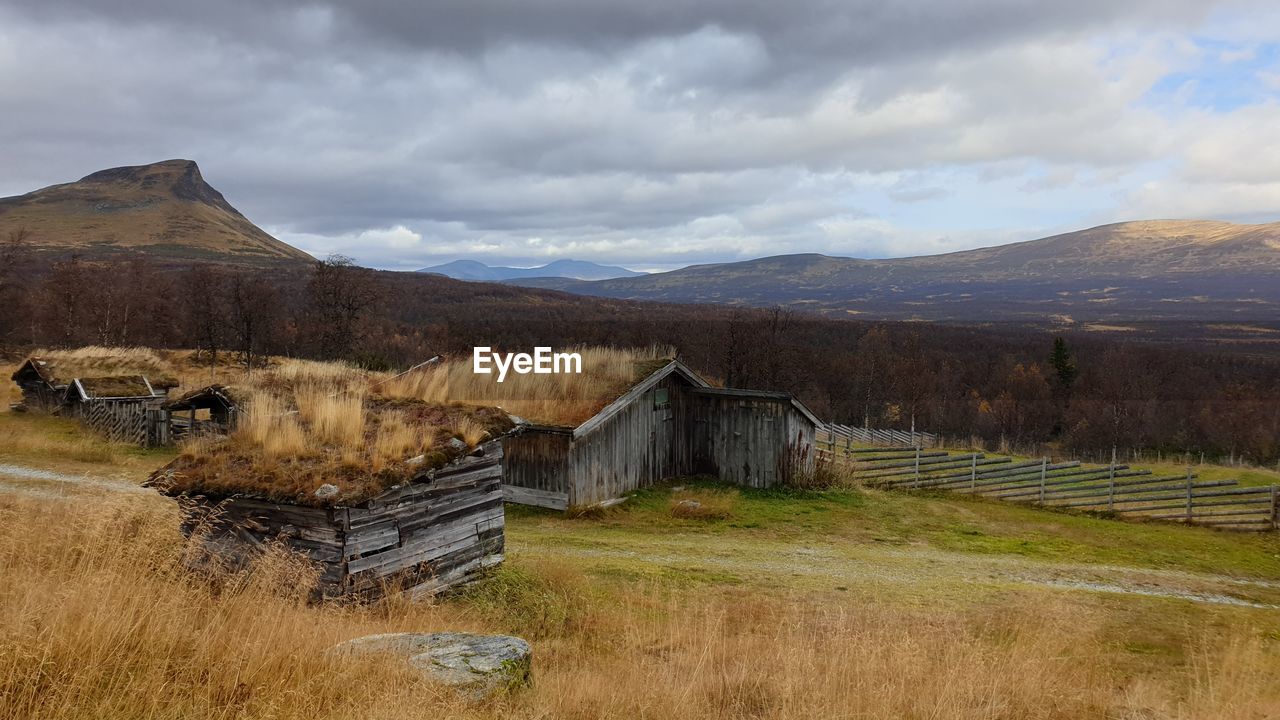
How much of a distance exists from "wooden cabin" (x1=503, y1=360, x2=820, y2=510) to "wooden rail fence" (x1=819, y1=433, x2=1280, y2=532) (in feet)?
Result: 8.09

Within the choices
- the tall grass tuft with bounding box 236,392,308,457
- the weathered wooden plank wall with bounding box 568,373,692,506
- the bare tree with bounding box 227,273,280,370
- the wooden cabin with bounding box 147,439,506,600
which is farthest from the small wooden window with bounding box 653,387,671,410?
the bare tree with bounding box 227,273,280,370

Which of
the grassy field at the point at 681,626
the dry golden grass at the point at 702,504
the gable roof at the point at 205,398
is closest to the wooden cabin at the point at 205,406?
the gable roof at the point at 205,398

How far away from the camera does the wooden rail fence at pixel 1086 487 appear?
811 inches

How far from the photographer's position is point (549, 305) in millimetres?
136000

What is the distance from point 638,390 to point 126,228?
19452 cm

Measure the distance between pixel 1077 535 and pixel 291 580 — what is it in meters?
19.6

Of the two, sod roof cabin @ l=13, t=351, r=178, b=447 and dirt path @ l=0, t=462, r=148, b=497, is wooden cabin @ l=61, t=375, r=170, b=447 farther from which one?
dirt path @ l=0, t=462, r=148, b=497

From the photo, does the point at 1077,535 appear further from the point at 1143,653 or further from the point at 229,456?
the point at 229,456

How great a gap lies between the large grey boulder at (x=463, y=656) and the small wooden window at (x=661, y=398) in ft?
51.3

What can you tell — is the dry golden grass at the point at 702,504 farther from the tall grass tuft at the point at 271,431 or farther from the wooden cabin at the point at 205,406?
the wooden cabin at the point at 205,406

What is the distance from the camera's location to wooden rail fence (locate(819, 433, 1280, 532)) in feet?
67.6

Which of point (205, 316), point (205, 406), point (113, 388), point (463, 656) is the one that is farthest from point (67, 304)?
point (463, 656)

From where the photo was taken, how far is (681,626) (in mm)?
7984

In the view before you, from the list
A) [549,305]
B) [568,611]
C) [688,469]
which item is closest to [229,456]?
[568,611]
